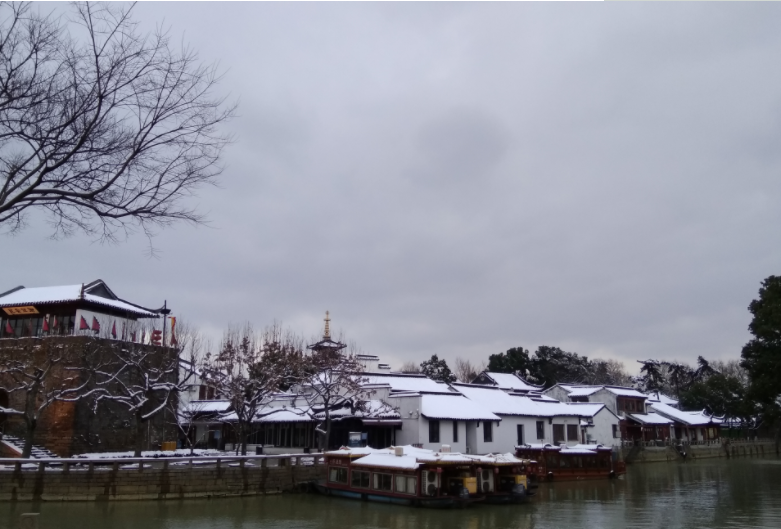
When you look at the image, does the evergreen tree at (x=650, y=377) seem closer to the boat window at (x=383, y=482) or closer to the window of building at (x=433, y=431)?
the window of building at (x=433, y=431)

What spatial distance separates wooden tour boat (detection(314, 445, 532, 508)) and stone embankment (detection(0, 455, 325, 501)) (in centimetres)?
336

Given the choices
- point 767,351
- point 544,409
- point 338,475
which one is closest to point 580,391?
point 544,409

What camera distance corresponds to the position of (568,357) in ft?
279

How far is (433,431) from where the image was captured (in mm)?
38344

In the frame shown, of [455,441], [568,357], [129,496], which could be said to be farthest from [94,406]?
[568,357]

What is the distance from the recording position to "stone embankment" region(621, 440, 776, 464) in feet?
182

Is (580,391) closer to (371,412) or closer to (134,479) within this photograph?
(371,412)

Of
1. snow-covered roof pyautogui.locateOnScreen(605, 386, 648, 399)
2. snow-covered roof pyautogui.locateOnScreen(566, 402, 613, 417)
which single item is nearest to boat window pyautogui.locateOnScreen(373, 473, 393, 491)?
snow-covered roof pyautogui.locateOnScreen(566, 402, 613, 417)

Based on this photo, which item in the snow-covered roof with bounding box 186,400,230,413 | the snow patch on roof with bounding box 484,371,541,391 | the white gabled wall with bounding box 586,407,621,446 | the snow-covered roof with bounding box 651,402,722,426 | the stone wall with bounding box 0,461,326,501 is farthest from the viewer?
the snow-covered roof with bounding box 651,402,722,426

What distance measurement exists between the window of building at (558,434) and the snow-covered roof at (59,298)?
30.1 m

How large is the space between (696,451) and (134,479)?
55.4 meters

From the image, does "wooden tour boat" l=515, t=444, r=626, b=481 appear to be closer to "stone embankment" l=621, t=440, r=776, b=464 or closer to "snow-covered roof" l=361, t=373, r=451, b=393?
"snow-covered roof" l=361, t=373, r=451, b=393

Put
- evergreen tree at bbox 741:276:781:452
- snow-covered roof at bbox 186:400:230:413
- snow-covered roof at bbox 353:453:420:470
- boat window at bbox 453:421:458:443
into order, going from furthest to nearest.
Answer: snow-covered roof at bbox 186:400:230:413 < boat window at bbox 453:421:458:443 < evergreen tree at bbox 741:276:781:452 < snow-covered roof at bbox 353:453:420:470

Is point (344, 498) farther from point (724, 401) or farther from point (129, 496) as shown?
point (724, 401)
